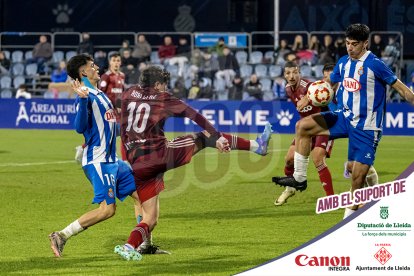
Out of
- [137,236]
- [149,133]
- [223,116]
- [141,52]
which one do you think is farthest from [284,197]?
[141,52]

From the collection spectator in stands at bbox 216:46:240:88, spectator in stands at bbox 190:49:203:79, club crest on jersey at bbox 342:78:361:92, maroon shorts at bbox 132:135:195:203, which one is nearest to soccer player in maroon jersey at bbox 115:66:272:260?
maroon shorts at bbox 132:135:195:203

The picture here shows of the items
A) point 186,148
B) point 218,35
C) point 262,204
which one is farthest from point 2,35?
point 186,148

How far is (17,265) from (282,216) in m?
4.77

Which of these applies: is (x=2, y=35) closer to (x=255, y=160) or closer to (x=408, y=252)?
(x=255, y=160)

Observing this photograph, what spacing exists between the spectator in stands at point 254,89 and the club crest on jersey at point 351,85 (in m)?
18.5

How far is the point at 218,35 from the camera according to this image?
110ft

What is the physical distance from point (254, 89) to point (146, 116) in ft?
65.3

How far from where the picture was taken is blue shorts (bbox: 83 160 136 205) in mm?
10453

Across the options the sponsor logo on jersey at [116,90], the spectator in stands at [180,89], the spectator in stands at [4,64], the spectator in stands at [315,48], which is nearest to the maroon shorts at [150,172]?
the sponsor logo on jersey at [116,90]

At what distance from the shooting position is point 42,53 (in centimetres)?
3422

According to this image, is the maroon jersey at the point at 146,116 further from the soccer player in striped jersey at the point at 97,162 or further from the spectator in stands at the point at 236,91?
the spectator in stands at the point at 236,91

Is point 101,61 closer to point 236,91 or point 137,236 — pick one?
point 236,91

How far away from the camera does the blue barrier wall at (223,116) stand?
2825 centimetres

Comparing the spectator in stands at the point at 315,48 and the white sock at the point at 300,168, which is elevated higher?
the spectator in stands at the point at 315,48
